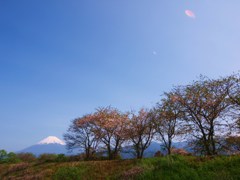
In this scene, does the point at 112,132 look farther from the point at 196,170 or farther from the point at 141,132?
the point at 196,170

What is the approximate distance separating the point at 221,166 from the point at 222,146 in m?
17.0

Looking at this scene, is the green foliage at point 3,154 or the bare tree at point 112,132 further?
the green foliage at point 3,154

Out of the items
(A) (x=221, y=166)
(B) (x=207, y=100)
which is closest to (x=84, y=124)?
(B) (x=207, y=100)

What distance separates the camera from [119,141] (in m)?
39.4

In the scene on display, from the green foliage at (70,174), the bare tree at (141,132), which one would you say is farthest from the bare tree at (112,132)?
the green foliage at (70,174)

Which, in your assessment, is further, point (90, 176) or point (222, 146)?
point (222, 146)

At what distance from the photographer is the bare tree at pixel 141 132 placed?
113 feet

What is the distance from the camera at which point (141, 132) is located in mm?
35094

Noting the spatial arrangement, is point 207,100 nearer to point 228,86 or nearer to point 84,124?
point 228,86

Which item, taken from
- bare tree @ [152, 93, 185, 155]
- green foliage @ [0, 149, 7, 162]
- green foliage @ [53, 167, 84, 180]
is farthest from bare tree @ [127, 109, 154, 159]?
green foliage @ [0, 149, 7, 162]

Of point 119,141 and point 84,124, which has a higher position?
point 84,124

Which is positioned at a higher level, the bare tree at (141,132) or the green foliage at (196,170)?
the bare tree at (141,132)

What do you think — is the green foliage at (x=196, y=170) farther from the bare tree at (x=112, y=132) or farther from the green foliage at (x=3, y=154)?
the green foliage at (x=3, y=154)

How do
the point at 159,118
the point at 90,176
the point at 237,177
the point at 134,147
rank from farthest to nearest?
the point at 134,147 < the point at 159,118 < the point at 90,176 < the point at 237,177
